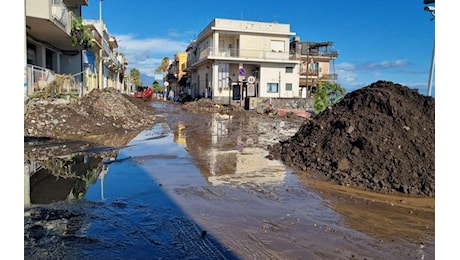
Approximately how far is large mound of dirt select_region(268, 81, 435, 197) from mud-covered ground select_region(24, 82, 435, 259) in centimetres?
3

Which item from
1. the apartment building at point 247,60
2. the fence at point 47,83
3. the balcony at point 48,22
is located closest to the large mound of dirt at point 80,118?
the fence at point 47,83

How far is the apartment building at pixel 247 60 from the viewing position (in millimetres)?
39656

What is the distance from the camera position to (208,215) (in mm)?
5562

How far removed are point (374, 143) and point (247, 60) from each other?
3243 cm

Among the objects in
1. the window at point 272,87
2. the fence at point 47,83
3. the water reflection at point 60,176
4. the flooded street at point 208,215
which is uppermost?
the window at point 272,87

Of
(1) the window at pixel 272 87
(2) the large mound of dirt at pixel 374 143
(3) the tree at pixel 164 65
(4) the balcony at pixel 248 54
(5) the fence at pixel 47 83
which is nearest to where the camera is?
(2) the large mound of dirt at pixel 374 143

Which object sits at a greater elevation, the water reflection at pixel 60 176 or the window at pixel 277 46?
the window at pixel 277 46

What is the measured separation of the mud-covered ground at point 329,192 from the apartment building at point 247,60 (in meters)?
25.7

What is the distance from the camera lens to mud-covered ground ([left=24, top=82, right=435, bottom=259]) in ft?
14.3

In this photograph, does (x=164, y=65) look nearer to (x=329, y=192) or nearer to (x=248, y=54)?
(x=248, y=54)

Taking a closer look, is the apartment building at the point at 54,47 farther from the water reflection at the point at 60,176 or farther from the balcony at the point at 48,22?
the water reflection at the point at 60,176

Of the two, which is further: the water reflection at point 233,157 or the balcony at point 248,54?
the balcony at point 248,54

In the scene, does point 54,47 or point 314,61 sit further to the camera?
point 314,61

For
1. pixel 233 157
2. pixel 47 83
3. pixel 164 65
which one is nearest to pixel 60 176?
pixel 233 157
